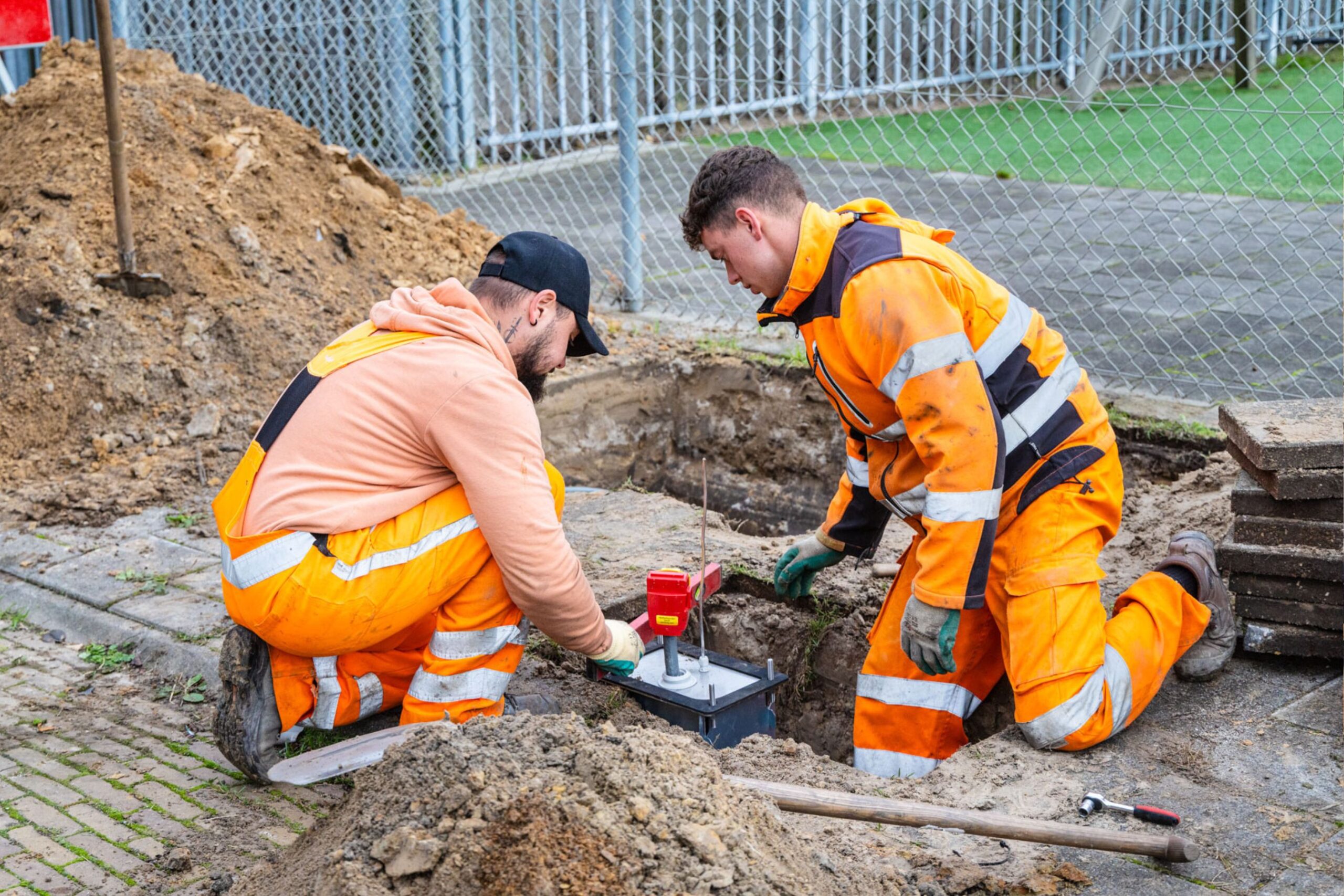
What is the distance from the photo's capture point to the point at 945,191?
30.8 ft

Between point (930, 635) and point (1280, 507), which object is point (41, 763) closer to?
point (930, 635)

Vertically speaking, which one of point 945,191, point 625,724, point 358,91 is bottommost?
point 625,724

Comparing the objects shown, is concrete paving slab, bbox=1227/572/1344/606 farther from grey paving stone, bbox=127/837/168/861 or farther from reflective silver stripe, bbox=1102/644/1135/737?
grey paving stone, bbox=127/837/168/861

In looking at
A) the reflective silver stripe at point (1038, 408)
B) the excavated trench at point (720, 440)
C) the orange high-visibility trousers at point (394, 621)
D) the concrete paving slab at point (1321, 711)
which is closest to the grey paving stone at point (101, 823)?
the orange high-visibility trousers at point (394, 621)

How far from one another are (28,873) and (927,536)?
231 centimetres

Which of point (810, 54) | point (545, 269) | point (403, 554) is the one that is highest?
point (810, 54)

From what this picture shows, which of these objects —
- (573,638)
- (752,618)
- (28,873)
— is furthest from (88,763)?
(752,618)

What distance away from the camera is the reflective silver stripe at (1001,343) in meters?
3.32

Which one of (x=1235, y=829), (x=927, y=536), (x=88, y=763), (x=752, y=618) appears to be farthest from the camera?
(x=752, y=618)

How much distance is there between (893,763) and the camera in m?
3.68

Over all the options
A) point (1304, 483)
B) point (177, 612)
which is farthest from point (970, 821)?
point (177, 612)

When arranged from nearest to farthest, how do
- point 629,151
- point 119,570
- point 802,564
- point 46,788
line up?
1. point 46,788
2. point 802,564
3. point 119,570
4. point 629,151

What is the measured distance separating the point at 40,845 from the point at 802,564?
2268mm

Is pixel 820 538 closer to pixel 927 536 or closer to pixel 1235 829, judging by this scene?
pixel 927 536
